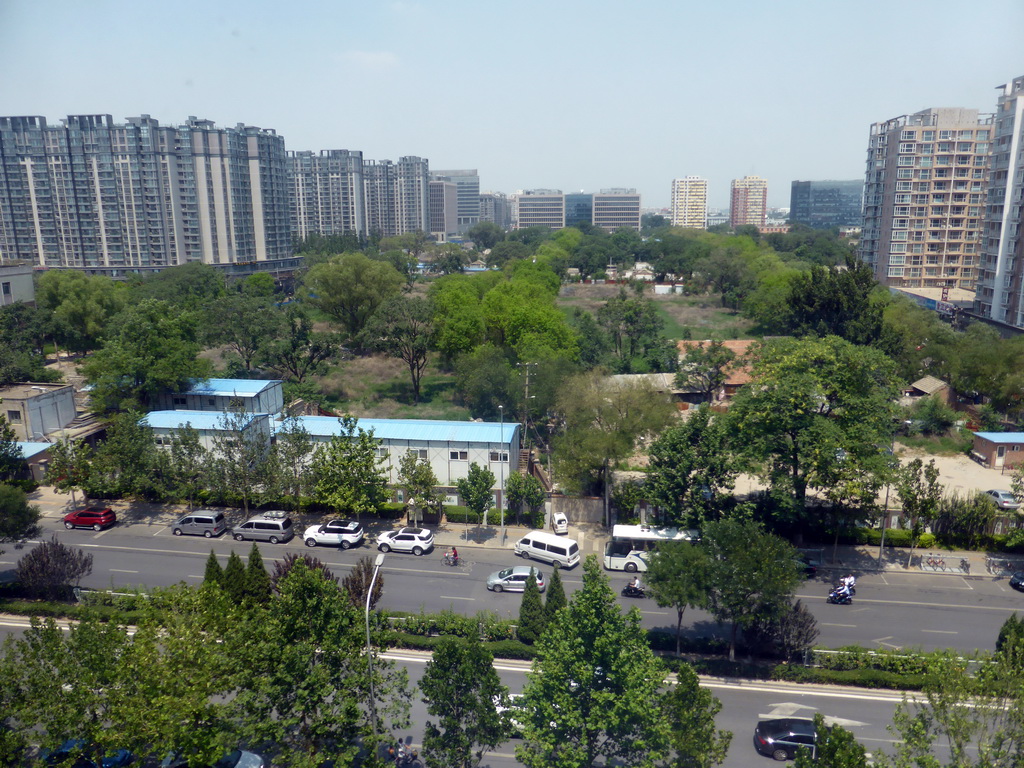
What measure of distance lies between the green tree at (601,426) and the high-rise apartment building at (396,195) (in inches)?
4702

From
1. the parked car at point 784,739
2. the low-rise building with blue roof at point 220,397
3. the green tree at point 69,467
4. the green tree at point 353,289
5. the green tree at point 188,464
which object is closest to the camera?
the parked car at point 784,739

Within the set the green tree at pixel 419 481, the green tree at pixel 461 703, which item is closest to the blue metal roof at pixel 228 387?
the green tree at pixel 419 481

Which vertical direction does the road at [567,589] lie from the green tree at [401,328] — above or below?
below

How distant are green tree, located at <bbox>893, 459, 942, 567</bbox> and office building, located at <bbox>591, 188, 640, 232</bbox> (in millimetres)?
178748

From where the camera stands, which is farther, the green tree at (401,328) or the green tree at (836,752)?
the green tree at (401,328)

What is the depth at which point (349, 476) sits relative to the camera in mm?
26562

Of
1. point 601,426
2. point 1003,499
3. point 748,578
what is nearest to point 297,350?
point 601,426

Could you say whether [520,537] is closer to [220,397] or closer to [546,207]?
[220,397]

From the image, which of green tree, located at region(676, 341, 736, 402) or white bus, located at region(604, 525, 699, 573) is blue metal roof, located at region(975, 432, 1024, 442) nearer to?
green tree, located at region(676, 341, 736, 402)

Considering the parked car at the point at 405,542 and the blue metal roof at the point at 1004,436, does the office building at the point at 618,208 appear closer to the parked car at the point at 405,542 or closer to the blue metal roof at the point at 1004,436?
the blue metal roof at the point at 1004,436

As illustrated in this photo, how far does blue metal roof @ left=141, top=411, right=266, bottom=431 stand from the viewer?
3094 centimetres

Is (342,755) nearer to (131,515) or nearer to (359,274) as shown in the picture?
(131,515)

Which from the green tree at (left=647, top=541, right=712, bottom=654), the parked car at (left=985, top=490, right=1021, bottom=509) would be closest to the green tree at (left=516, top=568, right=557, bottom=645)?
the green tree at (left=647, top=541, right=712, bottom=654)

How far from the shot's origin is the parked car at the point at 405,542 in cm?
2620
